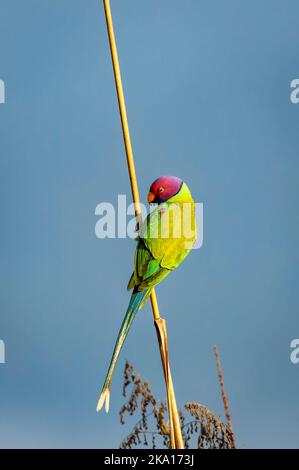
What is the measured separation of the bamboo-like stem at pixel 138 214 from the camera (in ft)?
6.46

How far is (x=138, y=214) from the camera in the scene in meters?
2.13

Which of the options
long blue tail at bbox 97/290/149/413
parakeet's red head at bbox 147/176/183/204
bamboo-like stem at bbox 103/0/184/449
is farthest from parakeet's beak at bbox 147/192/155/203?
long blue tail at bbox 97/290/149/413

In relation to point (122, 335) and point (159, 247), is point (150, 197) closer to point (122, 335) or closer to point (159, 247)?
point (159, 247)

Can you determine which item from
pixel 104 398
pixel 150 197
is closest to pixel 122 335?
pixel 104 398

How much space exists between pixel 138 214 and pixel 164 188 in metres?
0.26

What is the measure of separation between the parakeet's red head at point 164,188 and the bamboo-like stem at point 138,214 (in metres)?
0.23

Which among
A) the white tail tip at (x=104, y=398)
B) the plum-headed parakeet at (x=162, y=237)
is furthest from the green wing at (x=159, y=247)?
the white tail tip at (x=104, y=398)

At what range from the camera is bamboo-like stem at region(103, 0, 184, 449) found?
1.97 m

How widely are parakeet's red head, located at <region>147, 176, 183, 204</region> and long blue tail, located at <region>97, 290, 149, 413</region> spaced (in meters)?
0.41

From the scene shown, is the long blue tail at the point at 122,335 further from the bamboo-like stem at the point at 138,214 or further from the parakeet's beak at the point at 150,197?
the parakeet's beak at the point at 150,197
